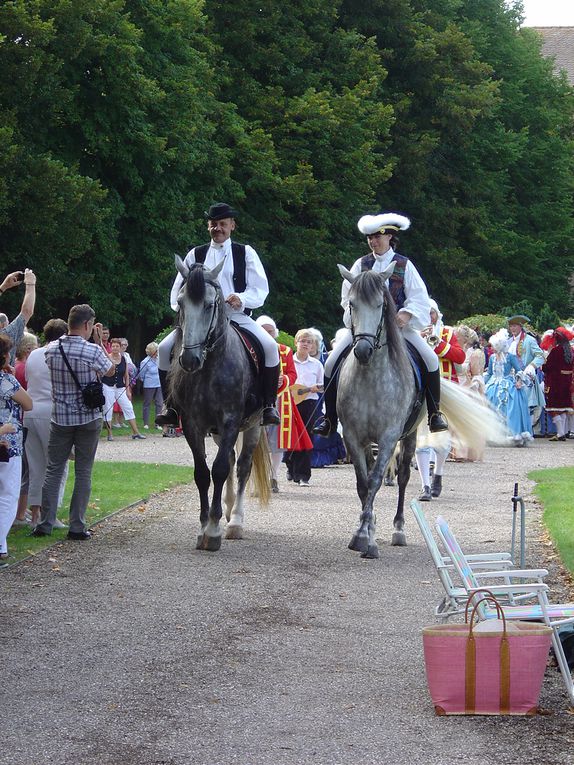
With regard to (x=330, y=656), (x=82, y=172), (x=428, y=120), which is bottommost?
(x=330, y=656)

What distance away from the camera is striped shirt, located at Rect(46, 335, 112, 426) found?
1265 cm

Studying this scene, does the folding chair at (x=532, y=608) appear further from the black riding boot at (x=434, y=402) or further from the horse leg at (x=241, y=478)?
the black riding boot at (x=434, y=402)

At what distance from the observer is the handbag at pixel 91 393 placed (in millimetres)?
12555

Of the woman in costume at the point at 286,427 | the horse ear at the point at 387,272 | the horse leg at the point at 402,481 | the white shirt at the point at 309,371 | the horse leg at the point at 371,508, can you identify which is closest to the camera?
the horse leg at the point at 371,508

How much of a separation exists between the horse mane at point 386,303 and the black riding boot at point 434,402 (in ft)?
2.06

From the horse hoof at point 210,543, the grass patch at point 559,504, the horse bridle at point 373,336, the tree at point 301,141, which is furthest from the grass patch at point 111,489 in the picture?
the tree at point 301,141

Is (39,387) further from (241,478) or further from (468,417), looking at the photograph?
(468,417)

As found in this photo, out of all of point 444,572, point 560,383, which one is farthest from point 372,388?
point 560,383

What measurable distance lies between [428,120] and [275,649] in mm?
43008

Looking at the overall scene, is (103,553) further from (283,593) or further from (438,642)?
(438,642)

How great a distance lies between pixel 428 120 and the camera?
163 ft

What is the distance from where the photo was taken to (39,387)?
13.3 m

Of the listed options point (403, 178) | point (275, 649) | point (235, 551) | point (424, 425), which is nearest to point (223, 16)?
point (403, 178)

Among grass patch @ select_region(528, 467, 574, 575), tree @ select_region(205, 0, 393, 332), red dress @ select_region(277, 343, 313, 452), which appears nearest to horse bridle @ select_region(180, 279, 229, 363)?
grass patch @ select_region(528, 467, 574, 575)
